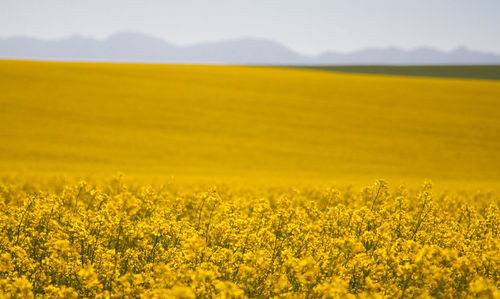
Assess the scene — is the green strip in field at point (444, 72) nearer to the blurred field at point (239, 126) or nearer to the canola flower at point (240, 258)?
the blurred field at point (239, 126)

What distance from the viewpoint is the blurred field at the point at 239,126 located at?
54.1 feet

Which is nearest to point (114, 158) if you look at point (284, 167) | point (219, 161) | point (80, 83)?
point (219, 161)

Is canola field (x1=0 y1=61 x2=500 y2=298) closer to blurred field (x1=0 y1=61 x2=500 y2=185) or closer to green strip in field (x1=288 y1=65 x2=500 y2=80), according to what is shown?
blurred field (x1=0 y1=61 x2=500 y2=185)

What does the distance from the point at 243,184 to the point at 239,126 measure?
9.56 meters

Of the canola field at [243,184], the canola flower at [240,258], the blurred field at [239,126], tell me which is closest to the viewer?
the canola flower at [240,258]

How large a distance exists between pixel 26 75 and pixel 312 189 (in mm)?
21504

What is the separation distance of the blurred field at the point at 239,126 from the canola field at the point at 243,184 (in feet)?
0.38

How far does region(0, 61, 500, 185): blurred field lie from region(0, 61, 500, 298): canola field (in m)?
0.12

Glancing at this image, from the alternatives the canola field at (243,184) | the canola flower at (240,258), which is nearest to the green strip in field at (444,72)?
the canola field at (243,184)

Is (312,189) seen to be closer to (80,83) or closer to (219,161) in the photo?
(219,161)

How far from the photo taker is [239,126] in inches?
834

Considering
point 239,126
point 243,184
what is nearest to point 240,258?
point 243,184

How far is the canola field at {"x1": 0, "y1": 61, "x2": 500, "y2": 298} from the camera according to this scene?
14.7 ft

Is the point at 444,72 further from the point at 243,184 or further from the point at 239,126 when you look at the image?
the point at 243,184
